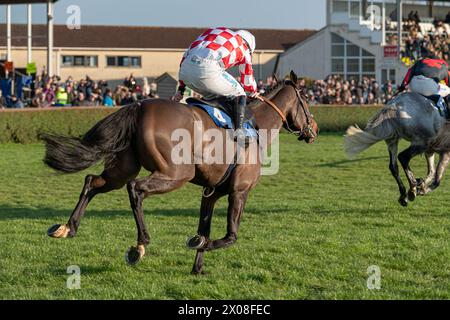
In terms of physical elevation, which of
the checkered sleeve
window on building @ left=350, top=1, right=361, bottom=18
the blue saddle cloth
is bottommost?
the blue saddle cloth

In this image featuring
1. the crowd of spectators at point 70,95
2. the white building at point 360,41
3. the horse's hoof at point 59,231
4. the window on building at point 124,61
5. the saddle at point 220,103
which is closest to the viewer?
the horse's hoof at point 59,231

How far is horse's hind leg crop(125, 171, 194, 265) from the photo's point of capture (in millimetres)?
6184

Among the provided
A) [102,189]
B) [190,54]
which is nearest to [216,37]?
[190,54]

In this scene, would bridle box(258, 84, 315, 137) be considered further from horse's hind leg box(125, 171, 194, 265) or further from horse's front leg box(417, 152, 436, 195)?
horse's front leg box(417, 152, 436, 195)

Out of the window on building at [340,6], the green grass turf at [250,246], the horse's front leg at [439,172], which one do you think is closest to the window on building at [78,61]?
the window on building at [340,6]

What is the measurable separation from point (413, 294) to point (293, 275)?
1.03 m

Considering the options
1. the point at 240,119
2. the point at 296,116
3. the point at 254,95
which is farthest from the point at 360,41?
the point at 240,119

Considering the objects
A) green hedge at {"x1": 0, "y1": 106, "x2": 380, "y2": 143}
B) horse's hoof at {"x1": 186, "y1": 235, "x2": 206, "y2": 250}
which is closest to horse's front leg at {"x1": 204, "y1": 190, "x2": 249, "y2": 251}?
horse's hoof at {"x1": 186, "y1": 235, "x2": 206, "y2": 250}

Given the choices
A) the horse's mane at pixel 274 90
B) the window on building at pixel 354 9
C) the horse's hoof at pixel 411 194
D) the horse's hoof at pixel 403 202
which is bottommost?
the horse's hoof at pixel 403 202

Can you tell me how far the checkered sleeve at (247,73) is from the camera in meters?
7.05

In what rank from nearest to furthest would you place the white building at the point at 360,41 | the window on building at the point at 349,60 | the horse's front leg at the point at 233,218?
the horse's front leg at the point at 233,218 → the white building at the point at 360,41 → the window on building at the point at 349,60

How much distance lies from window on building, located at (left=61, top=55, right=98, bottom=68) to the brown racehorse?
41.4 meters

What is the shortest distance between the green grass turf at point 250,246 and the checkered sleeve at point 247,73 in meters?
1.51

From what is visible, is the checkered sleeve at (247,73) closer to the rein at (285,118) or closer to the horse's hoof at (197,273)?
the rein at (285,118)
